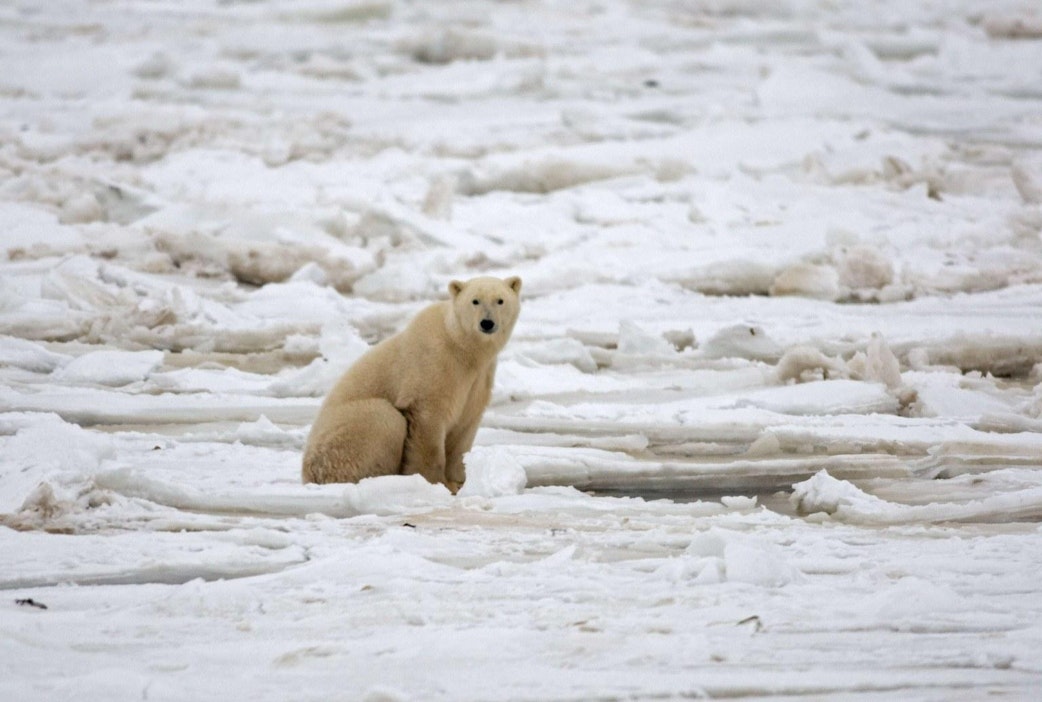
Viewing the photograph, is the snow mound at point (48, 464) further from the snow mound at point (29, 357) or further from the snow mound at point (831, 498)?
the snow mound at point (831, 498)

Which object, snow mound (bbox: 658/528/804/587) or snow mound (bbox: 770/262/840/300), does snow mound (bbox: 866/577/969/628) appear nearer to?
snow mound (bbox: 658/528/804/587)

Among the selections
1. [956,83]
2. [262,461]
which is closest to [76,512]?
[262,461]

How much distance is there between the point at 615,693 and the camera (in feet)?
8.02

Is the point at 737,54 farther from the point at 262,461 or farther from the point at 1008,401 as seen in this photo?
the point at 262,461

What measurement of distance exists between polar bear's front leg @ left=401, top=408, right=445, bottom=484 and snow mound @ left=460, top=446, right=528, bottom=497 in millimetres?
112

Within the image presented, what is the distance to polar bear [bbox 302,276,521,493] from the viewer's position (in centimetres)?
405

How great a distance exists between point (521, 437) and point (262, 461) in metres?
1.06

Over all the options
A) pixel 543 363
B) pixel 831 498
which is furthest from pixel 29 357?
pixel 831 498

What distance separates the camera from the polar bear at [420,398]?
4.05 metres

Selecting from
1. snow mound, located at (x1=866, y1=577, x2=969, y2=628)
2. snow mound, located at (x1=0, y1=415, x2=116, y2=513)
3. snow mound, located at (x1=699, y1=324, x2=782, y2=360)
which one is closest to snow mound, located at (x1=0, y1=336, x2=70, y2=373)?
snow mound, located at (x1=0, y1=415, x2=116, y2=513)

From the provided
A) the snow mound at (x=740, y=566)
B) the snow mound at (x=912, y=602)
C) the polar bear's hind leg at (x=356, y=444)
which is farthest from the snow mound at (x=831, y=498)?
the polar bear's hind leg at (x=356, y=444)

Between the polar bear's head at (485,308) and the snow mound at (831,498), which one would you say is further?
the polar bear's head at (485,308)

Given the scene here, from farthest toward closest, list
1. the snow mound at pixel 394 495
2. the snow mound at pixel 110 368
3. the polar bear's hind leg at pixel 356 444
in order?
the snow mound at pixel 110 368 → the polar bear's hind leg at pixel 356 444 → the snow mound at pixel 394 495

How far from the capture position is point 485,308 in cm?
427
